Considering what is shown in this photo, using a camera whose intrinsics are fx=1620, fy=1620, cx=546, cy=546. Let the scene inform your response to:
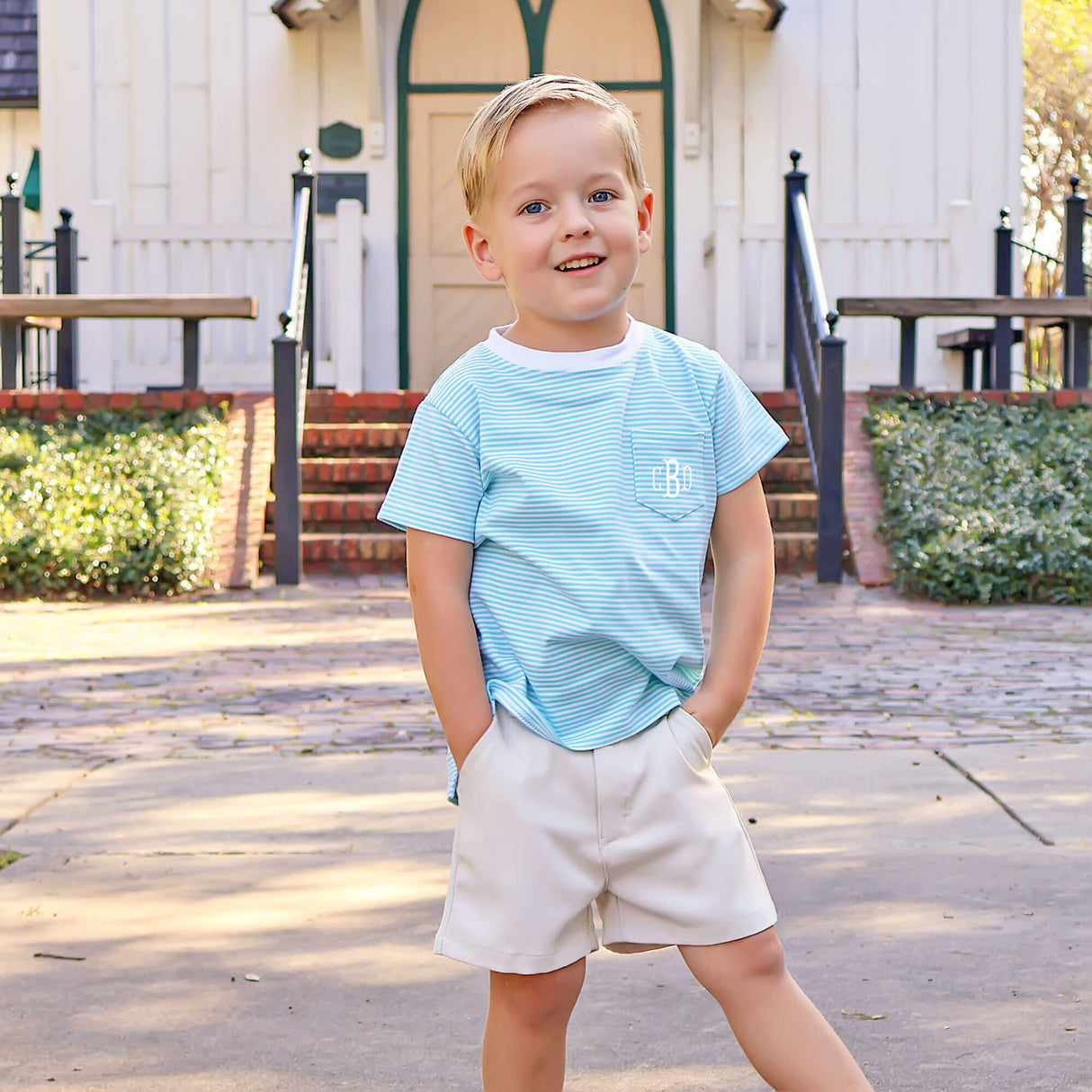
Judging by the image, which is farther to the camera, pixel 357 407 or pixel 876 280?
pixel 876 280

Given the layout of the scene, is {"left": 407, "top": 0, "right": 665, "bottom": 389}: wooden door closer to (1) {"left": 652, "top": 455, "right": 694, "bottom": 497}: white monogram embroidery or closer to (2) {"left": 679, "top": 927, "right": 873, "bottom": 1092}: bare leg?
(1) {"left": 652, "top": 455, "right": 694, "bottom": 497}: white monogram embroidery

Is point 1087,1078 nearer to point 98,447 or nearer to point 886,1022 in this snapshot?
point 886,1022

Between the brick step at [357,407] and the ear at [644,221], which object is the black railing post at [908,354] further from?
the ear at [644,221]

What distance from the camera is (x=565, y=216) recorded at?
1966 millimetres

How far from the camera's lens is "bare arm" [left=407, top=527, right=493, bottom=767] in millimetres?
1934

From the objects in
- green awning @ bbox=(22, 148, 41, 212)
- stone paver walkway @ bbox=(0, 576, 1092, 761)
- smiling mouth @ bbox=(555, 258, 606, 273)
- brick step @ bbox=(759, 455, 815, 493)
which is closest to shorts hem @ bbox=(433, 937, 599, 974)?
smiling mouth @ bbox=(555, 258, 606, 273)

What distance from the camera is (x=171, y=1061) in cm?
257

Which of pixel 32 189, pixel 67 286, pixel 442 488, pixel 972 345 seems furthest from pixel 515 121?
pixel 32 189

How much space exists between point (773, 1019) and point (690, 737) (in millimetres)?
346

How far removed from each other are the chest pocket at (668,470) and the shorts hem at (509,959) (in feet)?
1.80

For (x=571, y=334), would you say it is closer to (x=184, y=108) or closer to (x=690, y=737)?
(x=690, y=737)

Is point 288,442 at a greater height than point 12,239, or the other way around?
point 12,239

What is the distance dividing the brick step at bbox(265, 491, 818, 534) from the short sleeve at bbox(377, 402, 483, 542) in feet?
26.2

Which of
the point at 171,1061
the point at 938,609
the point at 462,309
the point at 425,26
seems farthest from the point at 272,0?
the point at 171,1061
